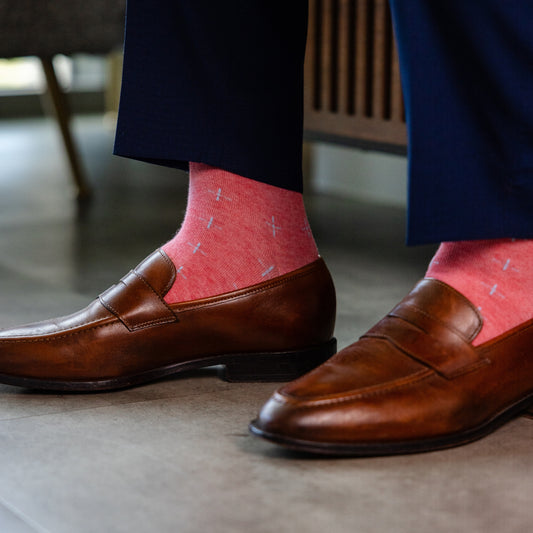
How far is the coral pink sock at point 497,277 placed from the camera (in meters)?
0.68

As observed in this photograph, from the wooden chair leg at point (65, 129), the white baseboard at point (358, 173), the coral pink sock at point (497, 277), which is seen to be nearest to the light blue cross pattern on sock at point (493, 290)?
the coral pink sock at point (497, 277)

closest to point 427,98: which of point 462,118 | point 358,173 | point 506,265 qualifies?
point 462,118

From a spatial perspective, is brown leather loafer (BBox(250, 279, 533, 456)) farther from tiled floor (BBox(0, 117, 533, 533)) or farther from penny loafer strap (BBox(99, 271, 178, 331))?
penny loafer strap (BBox(99, 271, 178, 331))

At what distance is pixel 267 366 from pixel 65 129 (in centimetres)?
→ 128

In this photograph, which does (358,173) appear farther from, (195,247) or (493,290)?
(493,290)

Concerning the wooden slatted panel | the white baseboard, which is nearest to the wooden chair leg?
the white baseboard

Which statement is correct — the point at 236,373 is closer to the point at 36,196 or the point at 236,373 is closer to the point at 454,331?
the point at 454,331

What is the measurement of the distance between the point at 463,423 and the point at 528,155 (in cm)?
19

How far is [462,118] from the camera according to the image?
25.6 inches

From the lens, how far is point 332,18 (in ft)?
4.84

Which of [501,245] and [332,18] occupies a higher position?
[332,18]

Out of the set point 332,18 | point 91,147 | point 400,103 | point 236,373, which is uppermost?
point 332,18

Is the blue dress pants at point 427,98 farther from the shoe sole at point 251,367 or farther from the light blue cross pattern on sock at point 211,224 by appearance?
the shoe sole at point 251,367

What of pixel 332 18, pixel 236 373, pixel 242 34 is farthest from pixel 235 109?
pixel 332 18
